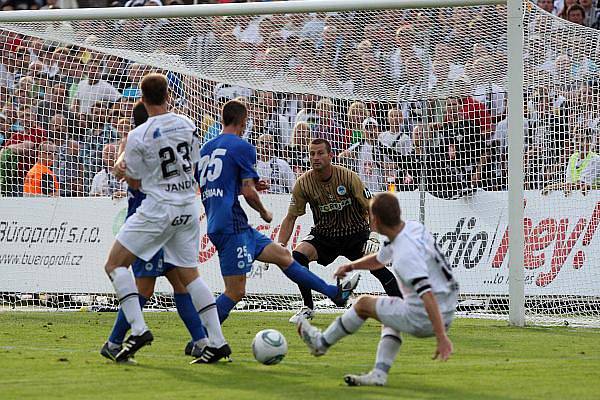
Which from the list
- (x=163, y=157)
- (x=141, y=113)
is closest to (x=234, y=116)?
(x=141, y=113)

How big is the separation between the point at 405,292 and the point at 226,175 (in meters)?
2.93

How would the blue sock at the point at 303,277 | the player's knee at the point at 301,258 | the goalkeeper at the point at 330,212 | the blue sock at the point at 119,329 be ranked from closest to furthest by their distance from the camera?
1. the blue sock at the point at 119,329
2. the blue sock at the point at 303,277
3. the goalkeeper at the point at 330,212
4. the player's knee at the point at 301,258

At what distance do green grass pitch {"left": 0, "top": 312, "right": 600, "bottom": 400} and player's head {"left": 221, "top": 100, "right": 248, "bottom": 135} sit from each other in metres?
2.06

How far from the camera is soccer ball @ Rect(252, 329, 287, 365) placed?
9.55 m

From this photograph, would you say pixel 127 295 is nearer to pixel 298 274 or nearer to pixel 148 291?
pixel 148 291

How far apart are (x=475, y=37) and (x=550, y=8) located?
5.82 m

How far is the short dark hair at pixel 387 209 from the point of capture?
8125 millimetres

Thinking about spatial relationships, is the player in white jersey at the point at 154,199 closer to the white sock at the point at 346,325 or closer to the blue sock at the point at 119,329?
the blue sock at the point at 119,329

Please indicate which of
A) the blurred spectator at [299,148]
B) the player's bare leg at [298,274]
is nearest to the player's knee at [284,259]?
the player's bare leg at [298,274]

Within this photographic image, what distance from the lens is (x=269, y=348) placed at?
376 inches

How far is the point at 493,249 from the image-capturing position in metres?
16.1

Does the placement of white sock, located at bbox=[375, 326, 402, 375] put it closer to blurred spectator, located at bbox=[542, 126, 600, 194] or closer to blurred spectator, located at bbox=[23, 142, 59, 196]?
blurred spectator, located at bbox=[542, 126, 600, 194]

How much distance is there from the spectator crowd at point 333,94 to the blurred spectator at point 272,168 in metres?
0.01

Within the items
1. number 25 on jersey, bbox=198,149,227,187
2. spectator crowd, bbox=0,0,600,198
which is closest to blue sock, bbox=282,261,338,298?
number 25 on jersey, bbox=198,149,227,187
